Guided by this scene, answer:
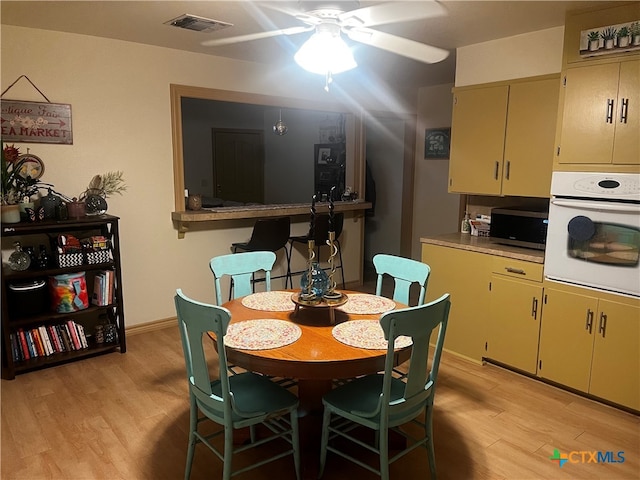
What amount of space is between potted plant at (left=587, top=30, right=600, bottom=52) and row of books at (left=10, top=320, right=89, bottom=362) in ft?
12.4

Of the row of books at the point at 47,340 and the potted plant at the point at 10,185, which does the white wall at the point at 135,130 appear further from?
the row of books at the point at 47,340

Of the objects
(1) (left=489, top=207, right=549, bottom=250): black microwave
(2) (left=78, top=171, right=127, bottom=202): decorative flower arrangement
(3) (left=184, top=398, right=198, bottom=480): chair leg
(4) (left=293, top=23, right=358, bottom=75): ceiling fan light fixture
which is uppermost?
(4) (left=293, top=23, right=358, bottom=75): ceiling fan light fixture

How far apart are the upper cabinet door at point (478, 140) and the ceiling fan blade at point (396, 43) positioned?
1.21 m

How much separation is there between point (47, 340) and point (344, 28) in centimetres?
281

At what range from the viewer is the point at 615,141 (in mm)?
2641

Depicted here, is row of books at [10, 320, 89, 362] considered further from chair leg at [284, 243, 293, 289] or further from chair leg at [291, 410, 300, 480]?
chair leg at [291, 410, 300, 480]

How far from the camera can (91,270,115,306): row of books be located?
11.0 ft

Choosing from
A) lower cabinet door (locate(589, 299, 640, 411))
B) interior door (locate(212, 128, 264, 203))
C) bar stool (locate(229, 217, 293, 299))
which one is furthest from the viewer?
interior door (locate(212, 128, 264, 203))

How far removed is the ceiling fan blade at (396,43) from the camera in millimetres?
2119

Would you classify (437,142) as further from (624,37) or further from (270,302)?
(270,302)

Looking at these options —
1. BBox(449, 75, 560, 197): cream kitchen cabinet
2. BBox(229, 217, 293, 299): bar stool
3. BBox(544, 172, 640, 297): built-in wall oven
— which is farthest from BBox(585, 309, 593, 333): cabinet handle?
BBox(229, 217, 293, 299): bar stool

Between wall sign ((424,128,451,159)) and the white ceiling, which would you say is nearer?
the white ceiling

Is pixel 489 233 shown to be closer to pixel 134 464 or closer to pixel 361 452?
pixel 361 452

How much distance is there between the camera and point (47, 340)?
322 centimetres
